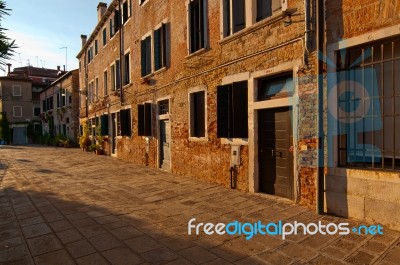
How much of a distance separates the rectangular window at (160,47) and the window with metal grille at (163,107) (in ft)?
4.48

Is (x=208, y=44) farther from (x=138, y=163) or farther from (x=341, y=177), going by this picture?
(x=138, y=163)

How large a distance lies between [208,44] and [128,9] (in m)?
8.31

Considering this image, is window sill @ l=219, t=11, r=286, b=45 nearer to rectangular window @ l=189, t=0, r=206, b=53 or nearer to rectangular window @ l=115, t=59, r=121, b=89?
rectangular window @ l=189, t=0, r=206, b=53

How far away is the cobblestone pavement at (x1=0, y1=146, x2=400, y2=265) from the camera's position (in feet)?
11.9

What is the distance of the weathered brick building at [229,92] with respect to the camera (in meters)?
5.66

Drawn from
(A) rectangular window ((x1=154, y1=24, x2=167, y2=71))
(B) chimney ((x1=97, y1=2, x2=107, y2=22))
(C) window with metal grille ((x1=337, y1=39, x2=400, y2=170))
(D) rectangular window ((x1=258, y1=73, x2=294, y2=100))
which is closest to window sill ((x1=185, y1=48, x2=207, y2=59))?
(A) rectangular window ((x1=154, y1=24, x2=167, y2=71))

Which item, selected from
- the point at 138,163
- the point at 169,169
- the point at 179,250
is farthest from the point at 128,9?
the point at 179,250

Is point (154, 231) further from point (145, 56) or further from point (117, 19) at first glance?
point (117, 19)

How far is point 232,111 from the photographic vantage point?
24.0ft

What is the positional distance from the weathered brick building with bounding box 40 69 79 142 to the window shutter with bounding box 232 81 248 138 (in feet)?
77.9

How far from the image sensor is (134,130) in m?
14.3

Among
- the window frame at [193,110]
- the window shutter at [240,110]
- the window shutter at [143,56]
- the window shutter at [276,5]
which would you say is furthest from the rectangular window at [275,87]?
the window shutter at [143,56]

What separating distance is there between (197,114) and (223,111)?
1780 millimetres

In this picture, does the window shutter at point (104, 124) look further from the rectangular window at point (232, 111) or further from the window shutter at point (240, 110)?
the window shutter at point (240, 110)
